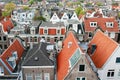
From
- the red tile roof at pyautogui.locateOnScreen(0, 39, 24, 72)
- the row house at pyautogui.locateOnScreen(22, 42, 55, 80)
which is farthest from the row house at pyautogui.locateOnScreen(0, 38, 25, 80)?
the row house at pyautogui.locateOnScreen(22, 42, 55, 80)

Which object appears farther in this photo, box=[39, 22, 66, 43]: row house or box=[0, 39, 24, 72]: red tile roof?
box=[39, 22, 66, 43]: row house

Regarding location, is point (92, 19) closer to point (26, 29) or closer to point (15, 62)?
point (26, 29)

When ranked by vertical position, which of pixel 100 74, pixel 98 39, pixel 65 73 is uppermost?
pixel 98 39

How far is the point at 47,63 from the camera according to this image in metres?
28.2

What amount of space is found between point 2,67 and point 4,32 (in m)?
25.6

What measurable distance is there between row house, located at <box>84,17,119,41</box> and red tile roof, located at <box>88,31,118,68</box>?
56.3ft

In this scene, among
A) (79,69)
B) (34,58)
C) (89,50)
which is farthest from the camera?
(89,50)

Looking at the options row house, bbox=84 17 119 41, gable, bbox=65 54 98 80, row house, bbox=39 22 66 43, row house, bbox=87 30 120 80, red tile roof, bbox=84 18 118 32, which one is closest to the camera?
gable, bbox=65 54 98 80

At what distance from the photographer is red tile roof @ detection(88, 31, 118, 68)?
1174 inches

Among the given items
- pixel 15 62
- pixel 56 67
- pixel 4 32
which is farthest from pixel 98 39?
pixel 4 32

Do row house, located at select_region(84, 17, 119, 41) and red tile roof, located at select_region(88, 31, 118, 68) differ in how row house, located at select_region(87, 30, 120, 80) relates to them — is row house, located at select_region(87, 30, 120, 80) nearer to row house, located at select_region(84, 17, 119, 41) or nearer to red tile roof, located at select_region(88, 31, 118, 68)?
red tile roof, located at select_region(88, 31, 118, 68)

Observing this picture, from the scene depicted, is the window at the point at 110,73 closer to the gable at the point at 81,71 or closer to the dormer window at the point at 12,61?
the gable at the point at 81,71

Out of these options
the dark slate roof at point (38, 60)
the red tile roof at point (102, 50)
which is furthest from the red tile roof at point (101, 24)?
the dark slate roof at point (38, 60)

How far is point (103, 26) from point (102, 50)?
2311 cm
